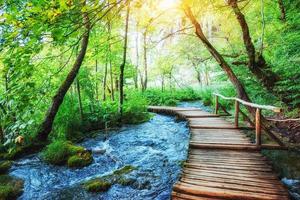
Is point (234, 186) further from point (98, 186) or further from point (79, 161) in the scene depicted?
point (79, 161)

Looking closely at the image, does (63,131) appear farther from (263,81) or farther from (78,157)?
(263,81)

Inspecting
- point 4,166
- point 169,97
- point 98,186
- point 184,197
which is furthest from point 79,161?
point 169,97

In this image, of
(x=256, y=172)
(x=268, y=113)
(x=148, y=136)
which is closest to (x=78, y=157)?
(x=148, y=136)

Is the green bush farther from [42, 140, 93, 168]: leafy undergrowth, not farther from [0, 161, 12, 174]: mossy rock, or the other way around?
[0, 161, 12, 174]: mossy rock

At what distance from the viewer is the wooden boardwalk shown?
14.3ft

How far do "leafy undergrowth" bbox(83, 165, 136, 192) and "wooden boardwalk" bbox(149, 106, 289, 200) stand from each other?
1652mm

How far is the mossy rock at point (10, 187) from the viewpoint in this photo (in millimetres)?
5804

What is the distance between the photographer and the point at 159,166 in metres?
7.41

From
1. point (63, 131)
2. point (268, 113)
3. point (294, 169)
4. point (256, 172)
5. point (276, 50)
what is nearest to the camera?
point (256, 172)

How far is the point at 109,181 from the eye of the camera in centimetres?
641

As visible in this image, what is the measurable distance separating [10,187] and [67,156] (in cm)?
207

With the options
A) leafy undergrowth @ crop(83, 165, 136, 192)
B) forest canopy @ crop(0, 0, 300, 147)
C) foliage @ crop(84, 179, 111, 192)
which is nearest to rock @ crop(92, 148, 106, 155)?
leafy undergrowth @ crop(83, 165, 136, 192)

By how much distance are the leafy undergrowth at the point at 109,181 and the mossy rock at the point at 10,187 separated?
61.9 inches

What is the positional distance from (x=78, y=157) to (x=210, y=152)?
3.94 m
